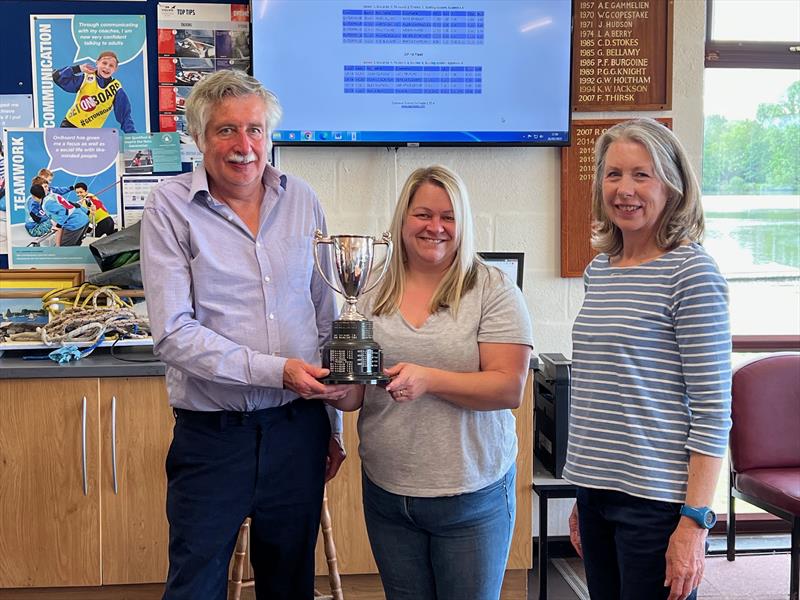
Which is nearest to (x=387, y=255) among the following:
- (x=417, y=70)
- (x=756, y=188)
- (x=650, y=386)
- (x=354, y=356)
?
(x=354, y=356)

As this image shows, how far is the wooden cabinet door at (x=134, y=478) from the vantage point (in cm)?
258

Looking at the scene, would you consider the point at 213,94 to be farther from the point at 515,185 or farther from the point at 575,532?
the point at 515,185

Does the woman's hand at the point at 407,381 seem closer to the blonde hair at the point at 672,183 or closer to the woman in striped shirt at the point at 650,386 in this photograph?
the woman in striped shirt at the point at 650,386

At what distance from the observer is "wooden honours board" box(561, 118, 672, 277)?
10.3ft

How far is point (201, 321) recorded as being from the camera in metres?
1.70

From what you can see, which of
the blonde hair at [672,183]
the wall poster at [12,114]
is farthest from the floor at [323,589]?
the blonde hair at [672,183]

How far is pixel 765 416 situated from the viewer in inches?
112

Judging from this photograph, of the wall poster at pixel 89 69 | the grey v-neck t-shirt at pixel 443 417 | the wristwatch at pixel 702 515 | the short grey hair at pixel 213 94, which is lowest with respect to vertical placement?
the wristwatch at pixel 702 515

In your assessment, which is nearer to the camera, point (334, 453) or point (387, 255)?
point (387, 255)

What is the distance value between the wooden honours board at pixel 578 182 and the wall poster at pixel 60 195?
1.70 metres

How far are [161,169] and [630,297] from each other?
82.2 inches

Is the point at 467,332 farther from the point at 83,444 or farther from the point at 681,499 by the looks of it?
the point at 83,444

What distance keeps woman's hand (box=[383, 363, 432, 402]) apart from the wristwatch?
20.3 inches

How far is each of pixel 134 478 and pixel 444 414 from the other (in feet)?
4.61
